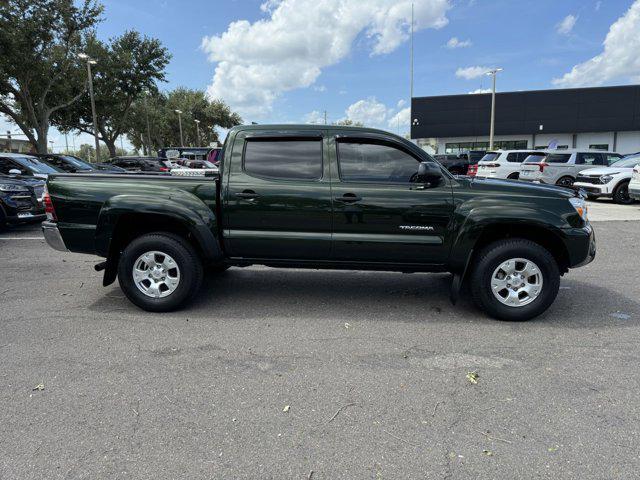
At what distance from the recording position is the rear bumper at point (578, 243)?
4.36m

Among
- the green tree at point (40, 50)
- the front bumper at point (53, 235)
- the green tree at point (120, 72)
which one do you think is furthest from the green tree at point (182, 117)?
the front bumper at point (53, 235)

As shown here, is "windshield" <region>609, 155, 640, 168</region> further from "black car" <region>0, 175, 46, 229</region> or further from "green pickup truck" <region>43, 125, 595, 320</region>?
"black car" <region>0, 175, 46, 229</region>

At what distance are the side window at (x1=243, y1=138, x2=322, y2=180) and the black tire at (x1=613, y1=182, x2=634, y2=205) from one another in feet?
45.1

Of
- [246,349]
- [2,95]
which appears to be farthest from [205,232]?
[2,95]

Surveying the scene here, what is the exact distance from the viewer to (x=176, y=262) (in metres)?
4.58

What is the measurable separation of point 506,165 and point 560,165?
199cm

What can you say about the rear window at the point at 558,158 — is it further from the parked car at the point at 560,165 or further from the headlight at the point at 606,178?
the headlight at the point at 606,178

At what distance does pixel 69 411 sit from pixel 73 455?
485 millimetres

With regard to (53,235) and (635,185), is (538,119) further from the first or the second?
(53,235)

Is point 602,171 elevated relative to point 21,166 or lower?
lower

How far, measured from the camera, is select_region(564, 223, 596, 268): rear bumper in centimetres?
436

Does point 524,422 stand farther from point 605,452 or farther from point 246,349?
point 246,349

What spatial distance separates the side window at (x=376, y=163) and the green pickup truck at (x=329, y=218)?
0.01 m

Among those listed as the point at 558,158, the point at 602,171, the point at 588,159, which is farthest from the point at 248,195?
the point at 588,159
